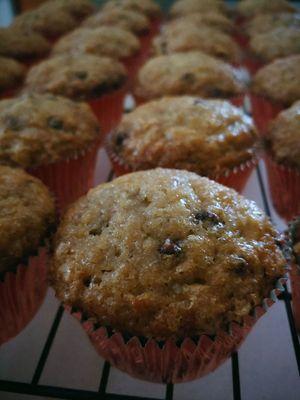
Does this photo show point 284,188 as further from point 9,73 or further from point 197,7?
point 197,7

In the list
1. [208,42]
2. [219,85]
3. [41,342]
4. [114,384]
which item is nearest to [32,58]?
[208,42]

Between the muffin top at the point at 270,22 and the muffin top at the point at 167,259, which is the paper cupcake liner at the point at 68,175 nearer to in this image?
the muffin top at the point at 167,259

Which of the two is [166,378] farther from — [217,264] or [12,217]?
[12,217]

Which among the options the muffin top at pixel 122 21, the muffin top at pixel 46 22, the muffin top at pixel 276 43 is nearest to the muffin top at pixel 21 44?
the muffin top at pixel 46 22

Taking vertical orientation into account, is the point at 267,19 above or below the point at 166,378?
above

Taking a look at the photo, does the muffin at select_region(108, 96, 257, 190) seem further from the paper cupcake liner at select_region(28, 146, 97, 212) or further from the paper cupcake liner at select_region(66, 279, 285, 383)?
the paper cupcake liner at select_region(66, 279, 285, 383)
